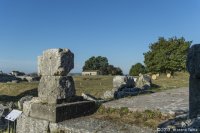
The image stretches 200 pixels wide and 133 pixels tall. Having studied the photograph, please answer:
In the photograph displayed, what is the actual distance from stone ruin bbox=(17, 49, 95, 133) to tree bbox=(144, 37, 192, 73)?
38.7 m

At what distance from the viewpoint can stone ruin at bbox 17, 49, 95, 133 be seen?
6.90 meters

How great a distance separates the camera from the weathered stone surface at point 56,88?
708cm

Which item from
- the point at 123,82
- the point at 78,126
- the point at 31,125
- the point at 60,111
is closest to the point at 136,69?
the point at 123,82

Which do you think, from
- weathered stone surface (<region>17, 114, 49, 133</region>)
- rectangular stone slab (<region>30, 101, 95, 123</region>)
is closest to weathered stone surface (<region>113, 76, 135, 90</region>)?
rectangular stone slab (<region>30, 101, 95, 123</region>)

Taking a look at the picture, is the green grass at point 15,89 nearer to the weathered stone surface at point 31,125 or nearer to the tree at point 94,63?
the weathered stone surface at point 31,125

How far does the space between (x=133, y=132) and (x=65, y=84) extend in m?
2.18

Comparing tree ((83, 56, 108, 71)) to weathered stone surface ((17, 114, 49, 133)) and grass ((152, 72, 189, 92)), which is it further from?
weathered stone surface ((17, 114, 49, 133))

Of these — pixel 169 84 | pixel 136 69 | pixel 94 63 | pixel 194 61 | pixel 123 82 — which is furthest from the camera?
pixel 94 63

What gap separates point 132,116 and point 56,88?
6.16ft

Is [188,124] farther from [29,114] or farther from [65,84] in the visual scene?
[29,114]

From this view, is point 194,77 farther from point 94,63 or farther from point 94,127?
point 94,63

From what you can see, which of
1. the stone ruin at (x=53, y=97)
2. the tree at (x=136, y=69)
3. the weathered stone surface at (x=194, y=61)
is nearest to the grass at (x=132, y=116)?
the stone ruin at (x=53, y=97)

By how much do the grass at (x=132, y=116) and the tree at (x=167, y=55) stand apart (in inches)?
1501

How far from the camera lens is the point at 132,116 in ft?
23.2
